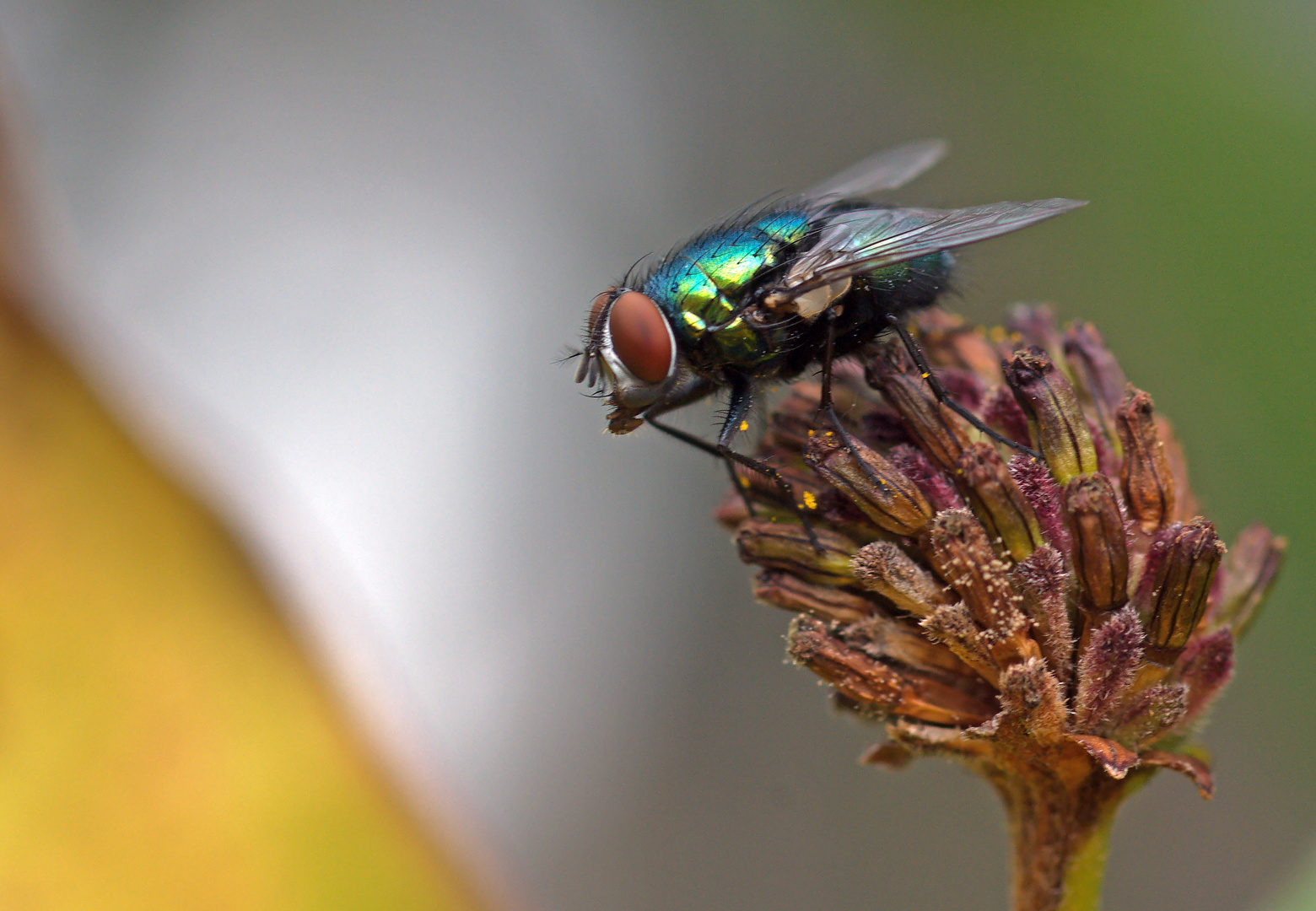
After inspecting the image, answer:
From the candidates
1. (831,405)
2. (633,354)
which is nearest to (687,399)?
(633,354)

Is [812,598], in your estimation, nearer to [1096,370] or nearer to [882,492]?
[882,492]

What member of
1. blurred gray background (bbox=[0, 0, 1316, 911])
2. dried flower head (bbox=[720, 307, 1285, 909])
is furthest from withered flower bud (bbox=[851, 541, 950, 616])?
blurred gray background (bbox=[0, 0, 1316, 911])

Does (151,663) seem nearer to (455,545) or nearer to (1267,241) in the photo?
(1267,241)

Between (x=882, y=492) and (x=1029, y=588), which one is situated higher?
(x=882, y=492)

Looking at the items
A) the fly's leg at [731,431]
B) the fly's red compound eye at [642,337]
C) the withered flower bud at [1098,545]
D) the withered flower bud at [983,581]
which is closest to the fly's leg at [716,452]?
the fly's leg at [731,431]

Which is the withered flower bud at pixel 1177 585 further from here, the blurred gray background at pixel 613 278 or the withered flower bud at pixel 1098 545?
the blurred gray background at pixel 613 278

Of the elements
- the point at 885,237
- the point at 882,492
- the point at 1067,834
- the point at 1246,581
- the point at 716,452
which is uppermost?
the point at 885,237

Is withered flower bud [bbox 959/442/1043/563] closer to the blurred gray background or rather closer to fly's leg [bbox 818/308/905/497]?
fly's leg [bbox 818/308/905/497]
